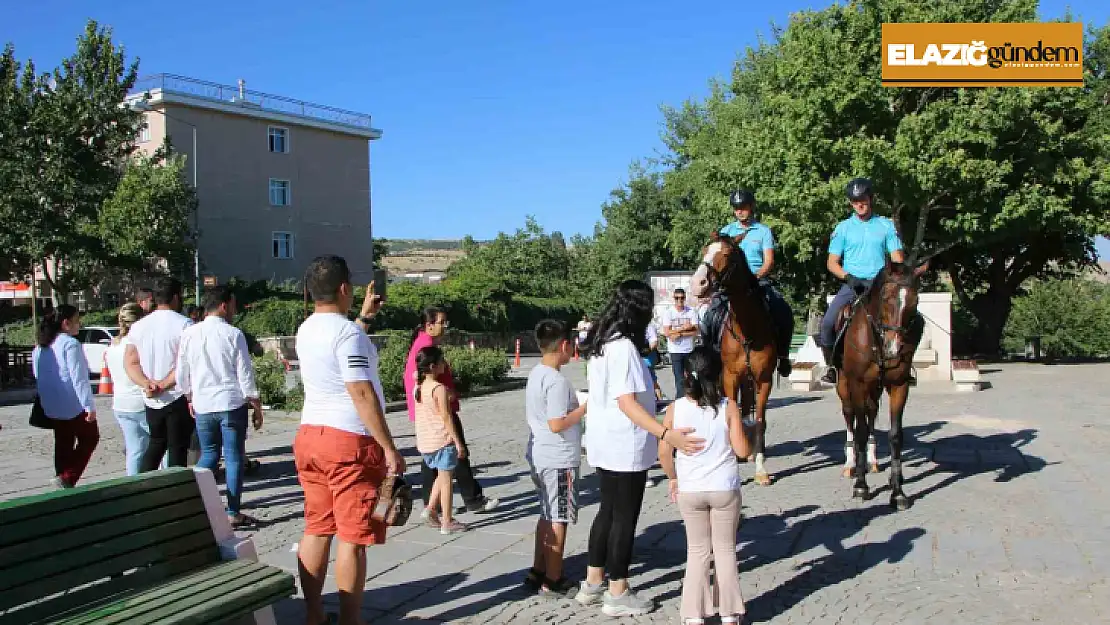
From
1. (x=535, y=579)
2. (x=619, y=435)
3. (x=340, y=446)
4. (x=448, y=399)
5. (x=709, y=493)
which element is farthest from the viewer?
(x=448, y=399)

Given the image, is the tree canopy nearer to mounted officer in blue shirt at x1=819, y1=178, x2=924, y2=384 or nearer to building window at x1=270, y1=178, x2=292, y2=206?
building window at x1=270, y1=178, x2=292, y2=206

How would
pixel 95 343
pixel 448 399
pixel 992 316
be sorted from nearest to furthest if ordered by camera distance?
pixel 448 399
pixel 95 343
pixel 992 316

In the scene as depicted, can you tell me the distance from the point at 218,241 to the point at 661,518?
42731 millimetres

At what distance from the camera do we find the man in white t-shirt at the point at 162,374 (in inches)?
290

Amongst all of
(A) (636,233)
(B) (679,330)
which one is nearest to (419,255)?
(A) (636,233)

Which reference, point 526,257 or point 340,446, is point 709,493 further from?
point 526,257

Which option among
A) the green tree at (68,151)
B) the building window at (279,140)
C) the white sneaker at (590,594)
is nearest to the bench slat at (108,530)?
the white sneaker at (590,594)

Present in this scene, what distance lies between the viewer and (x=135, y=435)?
7.70 meters

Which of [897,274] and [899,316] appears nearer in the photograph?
[899,316]

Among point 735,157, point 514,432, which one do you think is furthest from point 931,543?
point 735,157

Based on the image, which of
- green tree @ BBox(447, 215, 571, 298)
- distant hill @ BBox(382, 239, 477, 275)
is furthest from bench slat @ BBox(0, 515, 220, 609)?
distant hill @ BBox(382, 239, 477, 275)

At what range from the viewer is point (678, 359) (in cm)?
1369

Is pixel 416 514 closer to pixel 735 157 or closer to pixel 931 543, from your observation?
pixel 931 543

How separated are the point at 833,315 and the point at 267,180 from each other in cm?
4372
